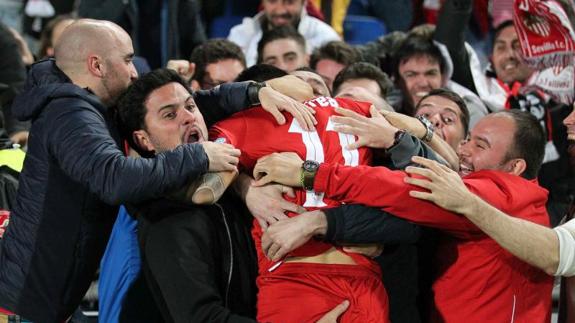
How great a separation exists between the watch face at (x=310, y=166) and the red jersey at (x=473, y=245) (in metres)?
0.03

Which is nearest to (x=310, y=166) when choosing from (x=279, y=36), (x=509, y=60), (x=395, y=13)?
(x=279, y=36)

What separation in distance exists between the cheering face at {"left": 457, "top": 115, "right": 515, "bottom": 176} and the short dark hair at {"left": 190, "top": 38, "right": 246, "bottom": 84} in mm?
2366

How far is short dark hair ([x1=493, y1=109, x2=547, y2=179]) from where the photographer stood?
161 inches

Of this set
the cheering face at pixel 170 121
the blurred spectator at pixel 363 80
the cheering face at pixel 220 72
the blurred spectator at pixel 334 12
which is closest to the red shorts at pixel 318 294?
the cheering face at pixel 170 121

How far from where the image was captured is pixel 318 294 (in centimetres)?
368

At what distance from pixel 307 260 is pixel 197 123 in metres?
0.76

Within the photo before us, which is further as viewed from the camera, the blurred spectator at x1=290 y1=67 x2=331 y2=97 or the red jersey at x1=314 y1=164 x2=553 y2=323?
the blurred spectator at x1=290 y1=67 x2=331 y2=97

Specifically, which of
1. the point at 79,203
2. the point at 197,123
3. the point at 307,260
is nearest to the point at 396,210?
the point at 307,260

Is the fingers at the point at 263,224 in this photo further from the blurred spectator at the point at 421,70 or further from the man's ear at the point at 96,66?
the blurred spectator at the point at 421,70

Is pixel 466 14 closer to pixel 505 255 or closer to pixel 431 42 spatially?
pixel 431 42

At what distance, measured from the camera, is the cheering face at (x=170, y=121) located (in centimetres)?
402

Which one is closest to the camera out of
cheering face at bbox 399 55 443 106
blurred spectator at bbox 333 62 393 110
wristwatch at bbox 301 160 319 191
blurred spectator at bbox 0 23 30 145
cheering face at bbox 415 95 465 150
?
wristwatch at bbox 301 160 319 191

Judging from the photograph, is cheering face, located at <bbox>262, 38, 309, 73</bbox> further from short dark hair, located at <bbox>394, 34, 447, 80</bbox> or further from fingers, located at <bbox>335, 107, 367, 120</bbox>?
fingers, located at <bbox>335, 107, 367, 120</bbox>

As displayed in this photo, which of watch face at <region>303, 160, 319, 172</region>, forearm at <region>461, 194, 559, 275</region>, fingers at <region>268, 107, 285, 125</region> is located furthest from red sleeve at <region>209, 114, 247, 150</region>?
forearm at <region>461, 194, 559, 275</region>
